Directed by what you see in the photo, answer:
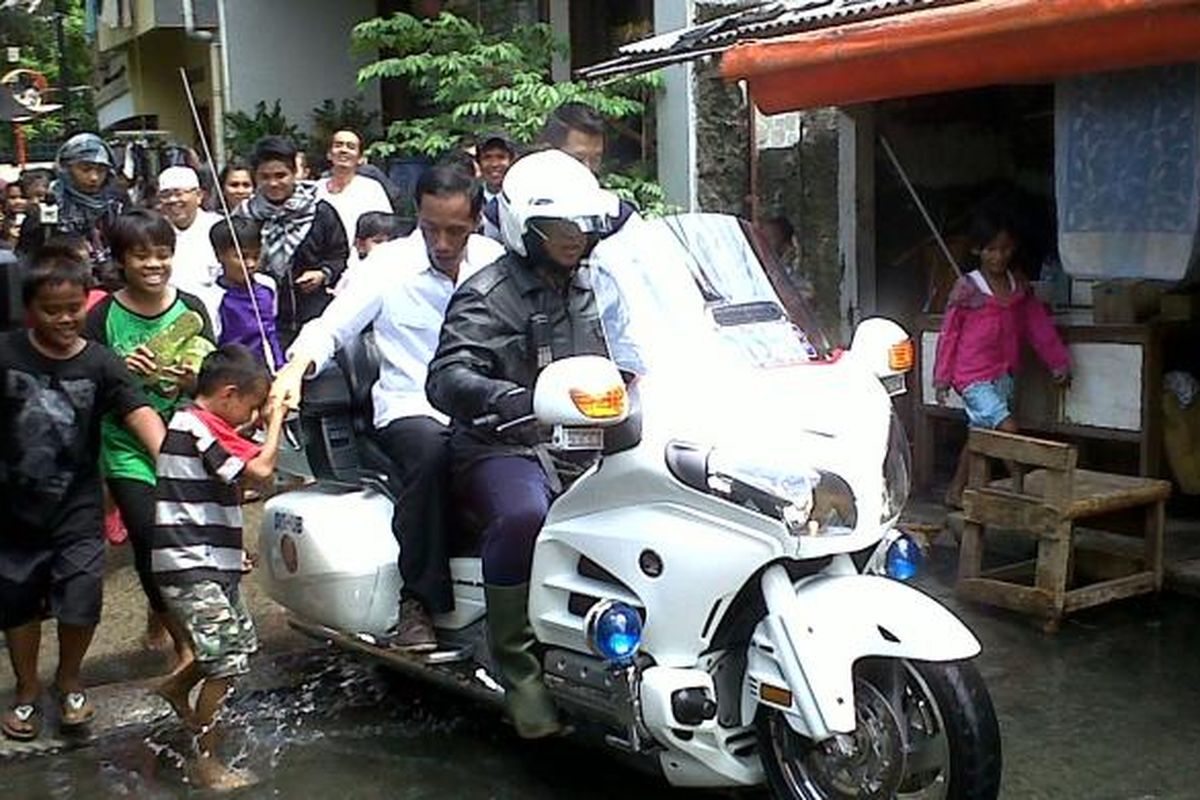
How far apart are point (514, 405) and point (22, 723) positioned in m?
2.24

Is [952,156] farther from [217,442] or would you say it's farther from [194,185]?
[217,442]

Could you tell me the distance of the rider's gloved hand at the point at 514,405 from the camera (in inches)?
159

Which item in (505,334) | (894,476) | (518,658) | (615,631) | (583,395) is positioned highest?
(505,334)

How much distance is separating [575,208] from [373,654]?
5.85 feet

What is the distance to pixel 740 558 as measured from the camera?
3.62 meters

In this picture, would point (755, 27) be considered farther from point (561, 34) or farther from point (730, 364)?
point (561, 34)

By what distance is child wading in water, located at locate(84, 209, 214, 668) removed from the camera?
16.8 ft

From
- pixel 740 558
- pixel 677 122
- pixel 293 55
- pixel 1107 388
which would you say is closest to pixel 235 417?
pixel 740 558

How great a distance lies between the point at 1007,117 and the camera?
8.66m

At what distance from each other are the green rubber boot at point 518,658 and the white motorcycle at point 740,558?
0.06 meters

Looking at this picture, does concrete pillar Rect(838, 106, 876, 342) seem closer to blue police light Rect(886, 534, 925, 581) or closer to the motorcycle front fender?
blue police light Rect(886, 534, 925, 581)

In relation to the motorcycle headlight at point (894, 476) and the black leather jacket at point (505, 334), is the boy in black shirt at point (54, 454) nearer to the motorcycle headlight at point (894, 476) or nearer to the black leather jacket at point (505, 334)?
the black leather jacket at point (505, 334)

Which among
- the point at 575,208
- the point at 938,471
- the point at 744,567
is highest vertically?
the point at 575,208

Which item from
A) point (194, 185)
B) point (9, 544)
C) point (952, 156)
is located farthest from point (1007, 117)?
point (9, 544)
